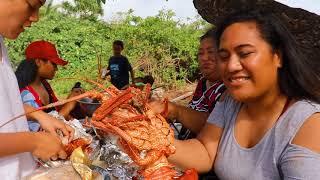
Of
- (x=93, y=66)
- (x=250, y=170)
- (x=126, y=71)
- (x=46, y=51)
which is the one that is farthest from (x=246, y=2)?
(x=93, y=66)

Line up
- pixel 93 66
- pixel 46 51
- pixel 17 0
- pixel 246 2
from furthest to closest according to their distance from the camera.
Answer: pixel 93 66 → pixel 46 51 → pixel 246 2 → pixel 17 0

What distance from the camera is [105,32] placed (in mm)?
20359

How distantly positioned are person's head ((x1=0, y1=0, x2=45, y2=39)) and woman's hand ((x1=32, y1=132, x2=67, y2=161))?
431mm

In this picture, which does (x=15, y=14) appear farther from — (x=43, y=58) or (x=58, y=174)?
(x=43, y=58)

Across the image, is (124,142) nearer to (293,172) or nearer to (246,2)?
(293,172)

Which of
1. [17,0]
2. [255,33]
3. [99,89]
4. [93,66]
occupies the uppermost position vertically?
[17,0]

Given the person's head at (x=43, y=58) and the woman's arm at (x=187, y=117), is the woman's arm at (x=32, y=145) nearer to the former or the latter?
the woman's arm at (x=187, y=117)

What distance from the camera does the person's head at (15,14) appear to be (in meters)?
1.68

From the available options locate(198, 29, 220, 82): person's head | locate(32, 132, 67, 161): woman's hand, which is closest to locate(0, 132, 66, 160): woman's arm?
locate(32, 132, 67, 161): woman's hand

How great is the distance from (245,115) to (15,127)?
108 centimetres

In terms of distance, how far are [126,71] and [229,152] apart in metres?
9.17

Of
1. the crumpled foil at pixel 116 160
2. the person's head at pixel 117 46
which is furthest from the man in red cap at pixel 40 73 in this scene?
the person's head at pixel 117 46

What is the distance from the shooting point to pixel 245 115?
7.07 ft

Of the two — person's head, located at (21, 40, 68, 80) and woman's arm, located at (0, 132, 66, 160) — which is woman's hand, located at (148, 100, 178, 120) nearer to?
woman's arm, located at (0, 132, 66, 160)
